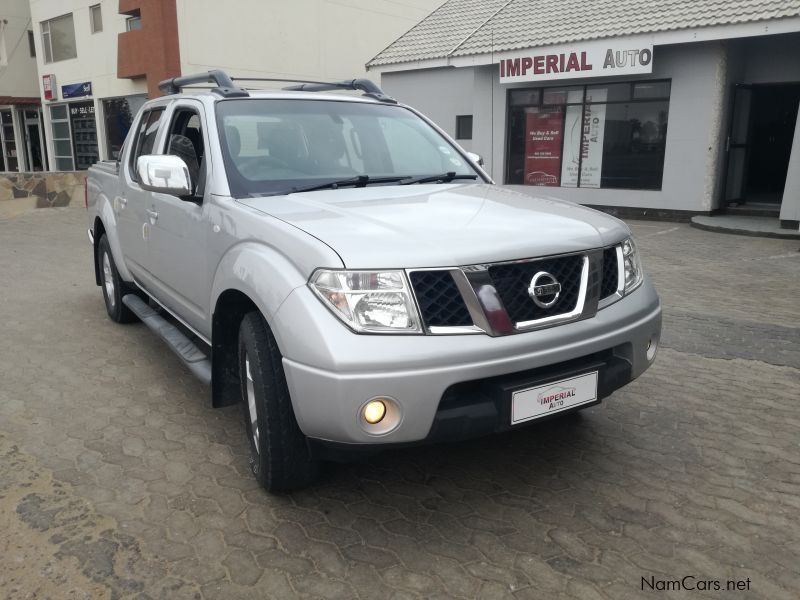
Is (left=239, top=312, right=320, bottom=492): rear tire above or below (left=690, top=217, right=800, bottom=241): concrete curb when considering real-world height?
above

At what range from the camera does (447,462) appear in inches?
135

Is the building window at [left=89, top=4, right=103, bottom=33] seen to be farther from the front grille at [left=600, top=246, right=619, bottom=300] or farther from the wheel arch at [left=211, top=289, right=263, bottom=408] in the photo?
the front grille at [left=600, top=246, right=619, bottom=300]

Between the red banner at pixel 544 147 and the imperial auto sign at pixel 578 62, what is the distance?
3.44 ft

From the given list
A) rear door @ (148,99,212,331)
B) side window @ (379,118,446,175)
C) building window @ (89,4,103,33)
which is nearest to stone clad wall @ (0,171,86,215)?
building window @ (89,4,103,33)

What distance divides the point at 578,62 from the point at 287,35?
432 inches

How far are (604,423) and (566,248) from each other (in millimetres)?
1497

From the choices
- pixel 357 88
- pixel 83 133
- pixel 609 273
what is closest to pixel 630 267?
pixel 609 273

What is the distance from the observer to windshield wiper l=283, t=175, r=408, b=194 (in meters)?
3.49

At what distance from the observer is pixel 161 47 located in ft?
61.6

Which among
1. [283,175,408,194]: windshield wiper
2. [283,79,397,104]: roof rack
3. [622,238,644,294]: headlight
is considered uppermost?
[283,79,397,104]: roof rack

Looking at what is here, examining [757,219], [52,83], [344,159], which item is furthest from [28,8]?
[344,159]

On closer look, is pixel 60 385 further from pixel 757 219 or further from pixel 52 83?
pixel 52 83

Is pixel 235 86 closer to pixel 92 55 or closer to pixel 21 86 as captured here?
pixel 92 55

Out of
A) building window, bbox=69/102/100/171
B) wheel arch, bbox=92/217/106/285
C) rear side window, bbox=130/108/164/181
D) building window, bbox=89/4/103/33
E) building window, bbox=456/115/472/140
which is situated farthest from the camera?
building window, bbox=69/102/100/171
